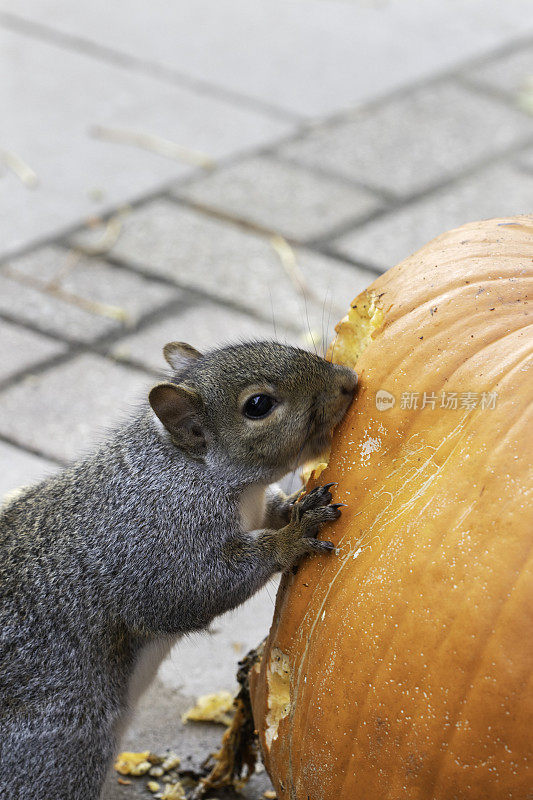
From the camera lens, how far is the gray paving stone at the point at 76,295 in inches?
147

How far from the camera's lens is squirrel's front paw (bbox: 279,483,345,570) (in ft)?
5.86

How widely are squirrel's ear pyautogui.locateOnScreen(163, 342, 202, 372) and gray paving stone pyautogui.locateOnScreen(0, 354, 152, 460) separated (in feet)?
2.99

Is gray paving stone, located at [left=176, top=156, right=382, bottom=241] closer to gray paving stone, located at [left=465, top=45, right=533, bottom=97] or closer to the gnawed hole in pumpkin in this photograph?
gray paving stone, located at [left=465, top=45, right=533, bottom=97]

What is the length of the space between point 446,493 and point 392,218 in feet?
9.28

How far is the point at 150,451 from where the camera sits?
2043mm

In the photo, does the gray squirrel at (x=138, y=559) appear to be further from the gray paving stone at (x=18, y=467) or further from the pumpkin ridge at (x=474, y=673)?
the gray paving stone at (x=18, y=467)

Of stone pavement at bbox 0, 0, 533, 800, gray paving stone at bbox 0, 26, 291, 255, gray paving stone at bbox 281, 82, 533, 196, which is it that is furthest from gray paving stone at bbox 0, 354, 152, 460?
gray paving stone at bbox 281, 82, 533, 196

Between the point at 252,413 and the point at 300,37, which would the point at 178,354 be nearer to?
the point at 252,413

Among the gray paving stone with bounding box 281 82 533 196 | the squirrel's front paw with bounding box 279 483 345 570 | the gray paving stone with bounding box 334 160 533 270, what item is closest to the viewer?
the squirrel's front paw with bounding box 279 483 345 570

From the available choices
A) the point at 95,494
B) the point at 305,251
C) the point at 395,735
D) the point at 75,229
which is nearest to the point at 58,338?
the point at 75,229

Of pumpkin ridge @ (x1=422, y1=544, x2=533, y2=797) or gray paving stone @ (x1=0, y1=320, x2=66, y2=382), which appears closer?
pumpkin ridge @ (x1=422, y1=544, x2=533, y2=797)

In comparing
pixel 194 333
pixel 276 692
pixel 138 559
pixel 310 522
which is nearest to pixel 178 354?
pixel 138 559

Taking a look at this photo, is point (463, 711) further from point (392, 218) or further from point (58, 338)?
point (392, 218)

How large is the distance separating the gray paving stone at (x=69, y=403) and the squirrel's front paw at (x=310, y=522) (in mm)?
1346
